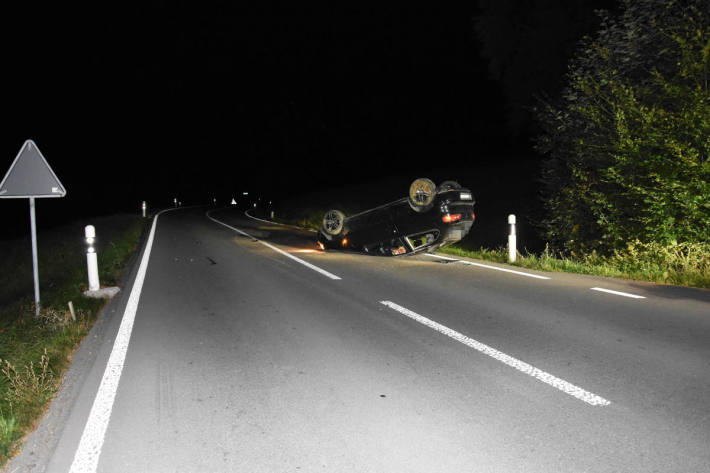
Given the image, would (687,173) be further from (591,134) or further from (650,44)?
(650,44)

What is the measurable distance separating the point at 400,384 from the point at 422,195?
737cm

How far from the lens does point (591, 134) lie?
37.0 ft

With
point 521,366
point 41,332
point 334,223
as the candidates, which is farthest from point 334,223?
point 521,366

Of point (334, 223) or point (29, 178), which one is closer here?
point (29, 178)

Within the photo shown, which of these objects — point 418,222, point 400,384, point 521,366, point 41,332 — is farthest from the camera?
point 418,222

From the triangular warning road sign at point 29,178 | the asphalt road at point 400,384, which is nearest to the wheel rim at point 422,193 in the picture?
the asphalt road at point 400,384

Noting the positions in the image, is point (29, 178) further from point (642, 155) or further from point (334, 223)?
point (642, 155)

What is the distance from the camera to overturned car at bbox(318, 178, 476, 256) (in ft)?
35.2

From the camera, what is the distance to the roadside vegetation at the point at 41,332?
12.3 ft

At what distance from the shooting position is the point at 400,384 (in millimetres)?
4062

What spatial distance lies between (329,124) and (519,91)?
2573 centimetres

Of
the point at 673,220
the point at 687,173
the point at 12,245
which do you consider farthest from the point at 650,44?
the point at 12,245

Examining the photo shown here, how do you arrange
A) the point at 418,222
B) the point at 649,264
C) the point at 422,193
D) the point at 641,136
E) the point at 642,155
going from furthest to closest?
1. the point at 418,222
2. the point at 422,193
3. the point at 642,155
4. the point at 641,136
5. the point at 649,264

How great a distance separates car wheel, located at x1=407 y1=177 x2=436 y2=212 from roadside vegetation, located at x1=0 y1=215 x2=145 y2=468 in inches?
262
